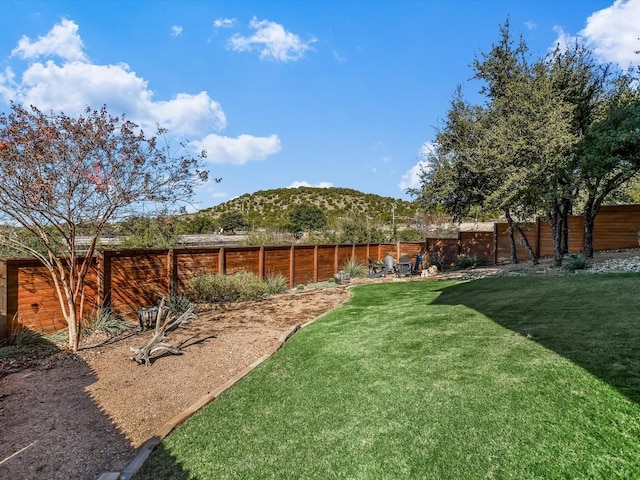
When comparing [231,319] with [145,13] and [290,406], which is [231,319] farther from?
[145,13]

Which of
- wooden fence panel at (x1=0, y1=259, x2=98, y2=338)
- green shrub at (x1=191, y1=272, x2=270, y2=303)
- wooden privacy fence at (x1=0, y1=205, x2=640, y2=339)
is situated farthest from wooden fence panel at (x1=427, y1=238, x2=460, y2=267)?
wooden fence panel at (x1=0, y1=259, x2=98, y2=338)

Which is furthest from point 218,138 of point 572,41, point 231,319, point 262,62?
point 572,41

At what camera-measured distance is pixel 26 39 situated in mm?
7809

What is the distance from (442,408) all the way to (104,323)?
6282 mm

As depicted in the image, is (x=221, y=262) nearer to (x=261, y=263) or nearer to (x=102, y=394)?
(x=261, y=263)

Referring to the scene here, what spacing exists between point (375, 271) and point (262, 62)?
9.09 m

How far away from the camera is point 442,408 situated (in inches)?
122

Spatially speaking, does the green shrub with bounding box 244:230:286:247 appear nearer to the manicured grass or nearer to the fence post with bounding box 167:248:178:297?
the fence post with bounding box 167:248:178:297

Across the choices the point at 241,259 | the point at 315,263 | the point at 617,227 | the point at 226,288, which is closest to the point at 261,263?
the point at 241,259

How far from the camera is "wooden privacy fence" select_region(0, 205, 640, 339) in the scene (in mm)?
6371

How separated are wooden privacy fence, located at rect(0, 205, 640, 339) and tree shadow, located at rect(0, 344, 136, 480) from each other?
186cm

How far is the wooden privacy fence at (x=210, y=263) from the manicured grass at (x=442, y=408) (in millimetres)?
4436

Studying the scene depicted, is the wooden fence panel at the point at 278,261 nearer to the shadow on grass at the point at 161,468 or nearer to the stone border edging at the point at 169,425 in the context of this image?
the stone border edging at the point at 169,425

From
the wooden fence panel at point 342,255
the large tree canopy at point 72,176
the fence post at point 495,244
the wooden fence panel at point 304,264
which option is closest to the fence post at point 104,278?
the large tree canopy at point 72,176
